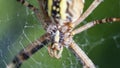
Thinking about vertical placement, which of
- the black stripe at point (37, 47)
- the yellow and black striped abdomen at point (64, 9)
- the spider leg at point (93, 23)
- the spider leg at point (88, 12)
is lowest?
the black stripe at point (37, 47)

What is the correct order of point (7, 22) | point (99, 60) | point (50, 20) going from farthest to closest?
point (99, 60)
point (7, 22)
point (50, 20)

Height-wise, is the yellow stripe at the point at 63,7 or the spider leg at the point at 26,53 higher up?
the yellow stripe at the point at 63,7

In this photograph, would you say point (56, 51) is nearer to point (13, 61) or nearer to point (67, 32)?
point (67, 32)

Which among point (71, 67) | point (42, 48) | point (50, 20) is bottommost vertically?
point (71, 67)

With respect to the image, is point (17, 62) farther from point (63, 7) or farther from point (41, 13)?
point (63, 7)

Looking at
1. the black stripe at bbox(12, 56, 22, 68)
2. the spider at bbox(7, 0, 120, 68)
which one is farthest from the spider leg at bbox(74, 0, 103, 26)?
the black stripe at bbox(12, 56, 22, 68)

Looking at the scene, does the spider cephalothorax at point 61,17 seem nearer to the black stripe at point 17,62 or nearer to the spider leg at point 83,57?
the spider leg at point 83,57

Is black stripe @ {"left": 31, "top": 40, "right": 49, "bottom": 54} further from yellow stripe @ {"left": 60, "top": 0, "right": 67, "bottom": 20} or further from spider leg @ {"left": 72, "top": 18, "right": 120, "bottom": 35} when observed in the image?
yellow stripe @ {"left": 60, "top": 0, "right": 67, "bottom": 20}

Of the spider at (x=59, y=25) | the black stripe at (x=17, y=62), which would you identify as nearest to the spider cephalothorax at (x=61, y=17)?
the spider at (x=59, y=25)

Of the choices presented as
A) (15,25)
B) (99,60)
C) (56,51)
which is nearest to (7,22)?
(15,25)
